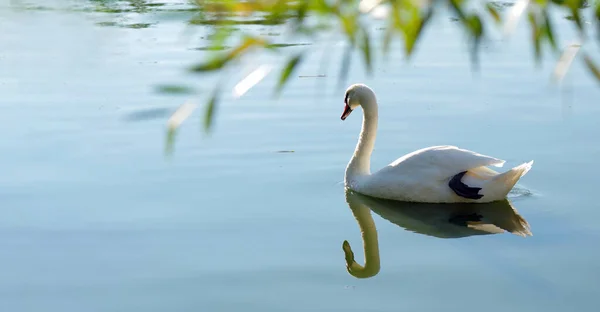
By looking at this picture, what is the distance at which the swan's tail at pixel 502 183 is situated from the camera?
711cm

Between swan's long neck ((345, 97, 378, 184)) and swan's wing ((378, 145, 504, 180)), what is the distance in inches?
19.6

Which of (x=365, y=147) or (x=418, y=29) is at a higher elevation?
(x=418, y=29)

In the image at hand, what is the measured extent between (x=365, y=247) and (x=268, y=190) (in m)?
1.31

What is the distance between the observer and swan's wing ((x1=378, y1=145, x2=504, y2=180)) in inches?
281

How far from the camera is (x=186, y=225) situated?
6832mm

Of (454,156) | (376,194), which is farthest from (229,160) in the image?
(454,156)

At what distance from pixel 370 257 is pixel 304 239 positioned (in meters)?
0.49

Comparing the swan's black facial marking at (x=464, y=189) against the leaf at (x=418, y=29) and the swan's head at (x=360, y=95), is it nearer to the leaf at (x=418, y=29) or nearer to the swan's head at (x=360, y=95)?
the swan's head at (x=360, y=95)

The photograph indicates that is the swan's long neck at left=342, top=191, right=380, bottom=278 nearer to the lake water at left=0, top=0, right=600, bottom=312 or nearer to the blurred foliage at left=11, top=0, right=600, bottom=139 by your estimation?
the lake water at left=0, top=0, right=600, bottom=312

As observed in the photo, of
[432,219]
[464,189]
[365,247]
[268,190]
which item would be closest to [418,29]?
[365,247]

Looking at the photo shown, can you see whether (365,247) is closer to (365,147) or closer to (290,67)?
(365,147)

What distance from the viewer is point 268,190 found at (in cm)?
763

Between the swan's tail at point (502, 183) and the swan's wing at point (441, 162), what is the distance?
10 cm

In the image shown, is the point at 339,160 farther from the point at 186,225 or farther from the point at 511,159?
the point at 186,225
